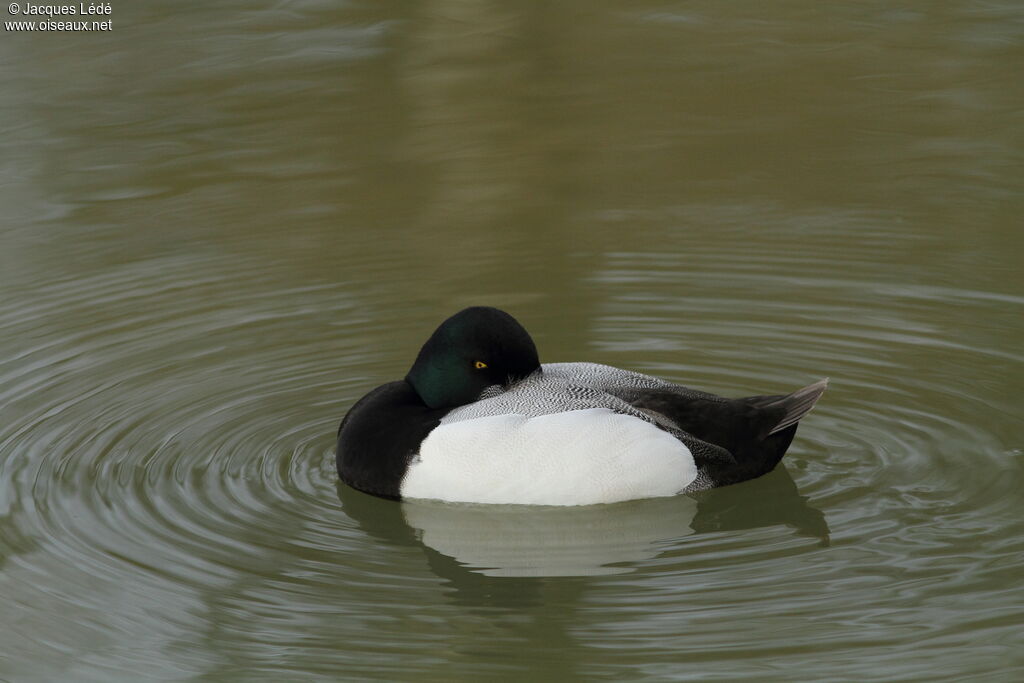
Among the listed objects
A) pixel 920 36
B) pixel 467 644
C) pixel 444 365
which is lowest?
pixel 467 644

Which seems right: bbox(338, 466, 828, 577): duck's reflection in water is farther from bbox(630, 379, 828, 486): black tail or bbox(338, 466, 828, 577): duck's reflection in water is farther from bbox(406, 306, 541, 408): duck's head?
bbox(406, 306, 541, 408): duck's head

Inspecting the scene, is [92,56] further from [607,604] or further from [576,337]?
[607,604]

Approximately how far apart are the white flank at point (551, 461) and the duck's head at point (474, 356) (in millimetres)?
250

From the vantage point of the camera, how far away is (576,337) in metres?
7.95

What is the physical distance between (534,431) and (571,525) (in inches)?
15.1

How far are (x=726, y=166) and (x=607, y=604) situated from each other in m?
5.32

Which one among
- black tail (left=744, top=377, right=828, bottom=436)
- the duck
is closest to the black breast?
the duck

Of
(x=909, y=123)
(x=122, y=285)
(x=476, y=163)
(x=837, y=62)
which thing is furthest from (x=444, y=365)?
(x=837, y=62)

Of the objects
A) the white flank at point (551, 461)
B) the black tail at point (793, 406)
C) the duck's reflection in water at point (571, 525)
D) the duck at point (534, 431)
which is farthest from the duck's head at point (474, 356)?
the black tail at point (793, 406)

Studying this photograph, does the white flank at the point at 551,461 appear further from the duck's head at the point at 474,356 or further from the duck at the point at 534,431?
the duck's head at the point at 474,356

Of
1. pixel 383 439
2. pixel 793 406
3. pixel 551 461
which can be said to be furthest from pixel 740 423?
pixel 383 439

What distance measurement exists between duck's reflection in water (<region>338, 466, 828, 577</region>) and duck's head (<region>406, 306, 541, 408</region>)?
487mm

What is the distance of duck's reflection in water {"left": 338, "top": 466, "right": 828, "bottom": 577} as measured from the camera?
5.91 meters

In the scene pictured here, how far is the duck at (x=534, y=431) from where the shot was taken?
20.5 feet
